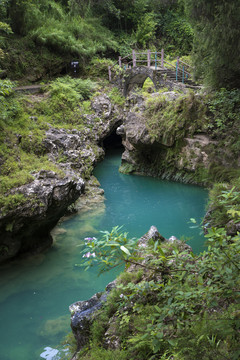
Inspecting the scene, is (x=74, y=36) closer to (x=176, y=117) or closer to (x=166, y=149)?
(x=176, y=117)

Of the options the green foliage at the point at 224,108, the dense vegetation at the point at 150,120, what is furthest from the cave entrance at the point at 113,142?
the green foliage at the point at 224,108

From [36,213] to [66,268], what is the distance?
1750mm

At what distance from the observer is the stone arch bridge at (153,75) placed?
55.8 ft

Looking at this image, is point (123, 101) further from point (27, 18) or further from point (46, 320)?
point (46, 320)

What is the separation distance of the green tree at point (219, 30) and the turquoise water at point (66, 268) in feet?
16.9

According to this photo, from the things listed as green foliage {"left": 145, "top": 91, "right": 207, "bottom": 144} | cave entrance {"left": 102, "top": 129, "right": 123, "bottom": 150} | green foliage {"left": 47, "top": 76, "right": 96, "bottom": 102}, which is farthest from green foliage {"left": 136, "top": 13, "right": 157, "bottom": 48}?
green foliage {"left": 145, "top": 91, "right": 207, "bottom": 144}

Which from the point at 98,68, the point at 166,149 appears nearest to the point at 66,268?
the point at 166,149

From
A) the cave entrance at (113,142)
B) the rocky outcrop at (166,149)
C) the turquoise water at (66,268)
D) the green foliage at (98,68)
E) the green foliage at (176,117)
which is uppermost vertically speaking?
the green foliage at (98,68)

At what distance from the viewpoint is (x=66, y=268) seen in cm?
809

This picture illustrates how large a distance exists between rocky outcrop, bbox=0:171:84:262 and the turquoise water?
1.57 feet

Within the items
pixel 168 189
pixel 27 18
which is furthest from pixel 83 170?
pixel 27 18

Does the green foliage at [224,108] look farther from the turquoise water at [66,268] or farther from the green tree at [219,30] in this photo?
the turquoise water at [66,268]

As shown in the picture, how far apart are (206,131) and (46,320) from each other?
412 inches

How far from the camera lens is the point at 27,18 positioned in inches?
644
